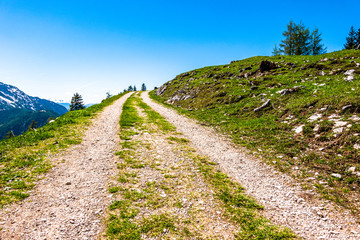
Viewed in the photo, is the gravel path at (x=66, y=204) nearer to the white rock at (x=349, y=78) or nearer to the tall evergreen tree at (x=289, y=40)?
the white rock at (x=349, y=78)

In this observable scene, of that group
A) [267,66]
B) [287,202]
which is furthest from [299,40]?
[287,202]

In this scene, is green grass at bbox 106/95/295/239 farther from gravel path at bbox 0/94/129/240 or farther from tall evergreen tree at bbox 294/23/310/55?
tall evergreen tree at bbox 294/23/310/55

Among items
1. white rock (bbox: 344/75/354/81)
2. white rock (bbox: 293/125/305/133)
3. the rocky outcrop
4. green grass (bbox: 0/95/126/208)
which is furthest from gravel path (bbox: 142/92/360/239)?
the rocky outcrop

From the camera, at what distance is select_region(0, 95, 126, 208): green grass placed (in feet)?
24.2

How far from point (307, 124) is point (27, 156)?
20113 millimetres

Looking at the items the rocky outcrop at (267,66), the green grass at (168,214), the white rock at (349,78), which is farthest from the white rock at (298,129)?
the rocky outcrop at (267,66)

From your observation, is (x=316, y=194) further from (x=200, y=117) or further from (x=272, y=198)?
(x=200, y=117)

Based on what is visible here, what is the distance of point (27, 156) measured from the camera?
10203mm

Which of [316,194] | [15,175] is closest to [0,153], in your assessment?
[15,175]

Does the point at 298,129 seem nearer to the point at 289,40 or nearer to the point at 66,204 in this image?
the point at 66,204

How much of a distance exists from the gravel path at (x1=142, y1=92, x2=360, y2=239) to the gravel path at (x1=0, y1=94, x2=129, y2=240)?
6566 millimetres

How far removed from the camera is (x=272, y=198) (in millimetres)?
Answer: 7133

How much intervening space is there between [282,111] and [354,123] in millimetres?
5969

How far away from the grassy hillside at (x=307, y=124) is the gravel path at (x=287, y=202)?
0.74 meters
